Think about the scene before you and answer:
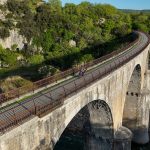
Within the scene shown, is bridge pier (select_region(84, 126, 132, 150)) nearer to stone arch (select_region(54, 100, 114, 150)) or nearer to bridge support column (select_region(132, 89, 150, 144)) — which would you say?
stone arch (select_region(54, 100, 114, 150))

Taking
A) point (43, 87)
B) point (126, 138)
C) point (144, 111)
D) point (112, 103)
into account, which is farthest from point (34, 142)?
point (144, 111)

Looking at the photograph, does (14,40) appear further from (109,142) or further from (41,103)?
(41,103)

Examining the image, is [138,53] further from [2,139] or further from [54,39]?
[54,39]

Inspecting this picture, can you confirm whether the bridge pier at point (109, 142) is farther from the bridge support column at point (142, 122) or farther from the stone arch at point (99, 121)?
the bridge support column at point (142, 122)

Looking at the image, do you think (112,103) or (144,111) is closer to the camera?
(112,103)

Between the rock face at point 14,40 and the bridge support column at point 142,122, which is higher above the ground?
the rock face at point 14,40

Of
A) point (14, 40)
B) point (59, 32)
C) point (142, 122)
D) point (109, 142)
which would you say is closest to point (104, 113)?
point (109, 142)

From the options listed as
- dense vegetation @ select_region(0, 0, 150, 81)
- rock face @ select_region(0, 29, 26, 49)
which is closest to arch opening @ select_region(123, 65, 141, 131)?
dense vegetation @ select_region(0, 0, 150, 81)

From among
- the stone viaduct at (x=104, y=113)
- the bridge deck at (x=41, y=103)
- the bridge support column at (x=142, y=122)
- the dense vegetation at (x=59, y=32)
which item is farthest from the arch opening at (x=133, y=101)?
the dense vegetation at (x=59, y=32)
